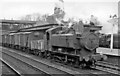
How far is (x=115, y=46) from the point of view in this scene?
66.6ft

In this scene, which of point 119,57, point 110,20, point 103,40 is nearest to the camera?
point 119,57

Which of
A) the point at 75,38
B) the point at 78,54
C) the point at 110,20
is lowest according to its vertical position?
the point at 78,54

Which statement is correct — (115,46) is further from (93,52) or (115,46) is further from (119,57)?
(93,52)

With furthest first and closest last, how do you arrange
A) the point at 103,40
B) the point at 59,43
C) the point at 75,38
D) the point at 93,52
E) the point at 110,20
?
the point at 103,40, the point at 110,20, the point at 59,43, the point at 93,52, the point at 75,38

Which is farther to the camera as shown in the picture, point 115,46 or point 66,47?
point 115,46

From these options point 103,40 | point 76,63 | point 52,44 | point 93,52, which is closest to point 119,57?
point 93,52

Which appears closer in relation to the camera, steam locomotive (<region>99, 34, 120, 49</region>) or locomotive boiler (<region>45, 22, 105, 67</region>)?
locomotive boiler (<region>45, 22, 105, 67</region>)

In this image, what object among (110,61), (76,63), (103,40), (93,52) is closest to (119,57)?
(110,61)

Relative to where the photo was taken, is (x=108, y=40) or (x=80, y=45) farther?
(x=108, y=40)

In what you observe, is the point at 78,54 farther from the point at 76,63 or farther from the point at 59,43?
the point at 59,43

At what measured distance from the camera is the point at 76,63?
1175cm

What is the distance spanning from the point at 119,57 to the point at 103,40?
7783 millimetres

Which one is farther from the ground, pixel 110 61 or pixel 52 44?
pixel 52 44

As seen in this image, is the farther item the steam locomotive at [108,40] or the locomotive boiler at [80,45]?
the steam locomotive at [108,40]
